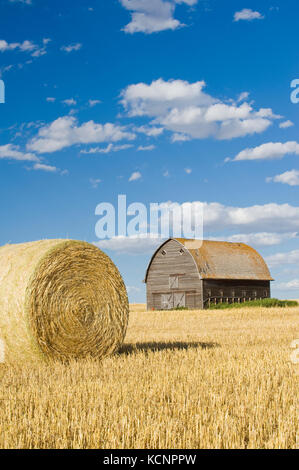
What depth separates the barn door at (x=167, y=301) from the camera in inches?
1606

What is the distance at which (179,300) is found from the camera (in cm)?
4022

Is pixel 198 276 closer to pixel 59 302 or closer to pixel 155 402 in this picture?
pixel 59 302

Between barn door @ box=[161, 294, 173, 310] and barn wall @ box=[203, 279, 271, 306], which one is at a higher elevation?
barn wall @ box=[203, 279, 271, 306]

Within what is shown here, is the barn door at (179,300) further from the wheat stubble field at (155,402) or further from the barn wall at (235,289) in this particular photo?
the wheat stubble field at (155,402)

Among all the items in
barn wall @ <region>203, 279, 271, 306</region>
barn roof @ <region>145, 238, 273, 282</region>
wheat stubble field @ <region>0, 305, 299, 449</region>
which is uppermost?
barn roof @ <region>145, 238, 273, 282</region>

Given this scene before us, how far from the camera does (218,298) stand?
40.0 metres

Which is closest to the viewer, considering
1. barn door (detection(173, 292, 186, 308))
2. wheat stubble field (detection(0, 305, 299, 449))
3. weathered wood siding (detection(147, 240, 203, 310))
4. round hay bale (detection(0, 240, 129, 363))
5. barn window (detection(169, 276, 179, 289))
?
wheat stubble field (detection(0, 305, 299, 449))

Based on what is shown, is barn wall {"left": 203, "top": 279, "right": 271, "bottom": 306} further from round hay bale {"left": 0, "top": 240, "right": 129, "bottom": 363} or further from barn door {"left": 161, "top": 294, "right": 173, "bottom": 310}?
round hay bale {"left": 0, "top": 240, "right": 129, "bottom": 363}

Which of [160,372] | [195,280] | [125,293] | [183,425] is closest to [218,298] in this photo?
[195,280]

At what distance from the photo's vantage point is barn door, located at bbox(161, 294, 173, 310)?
40.8 m

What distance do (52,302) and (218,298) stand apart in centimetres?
3103

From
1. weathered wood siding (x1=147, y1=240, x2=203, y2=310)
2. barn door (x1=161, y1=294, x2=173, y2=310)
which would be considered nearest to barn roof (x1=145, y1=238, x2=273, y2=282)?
weathered wood siding (x1=147, y1=240, x2=203, y2=310)

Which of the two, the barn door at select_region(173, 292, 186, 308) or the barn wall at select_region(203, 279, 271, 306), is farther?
the barn door at select_region(173, 292, 186, 308)
